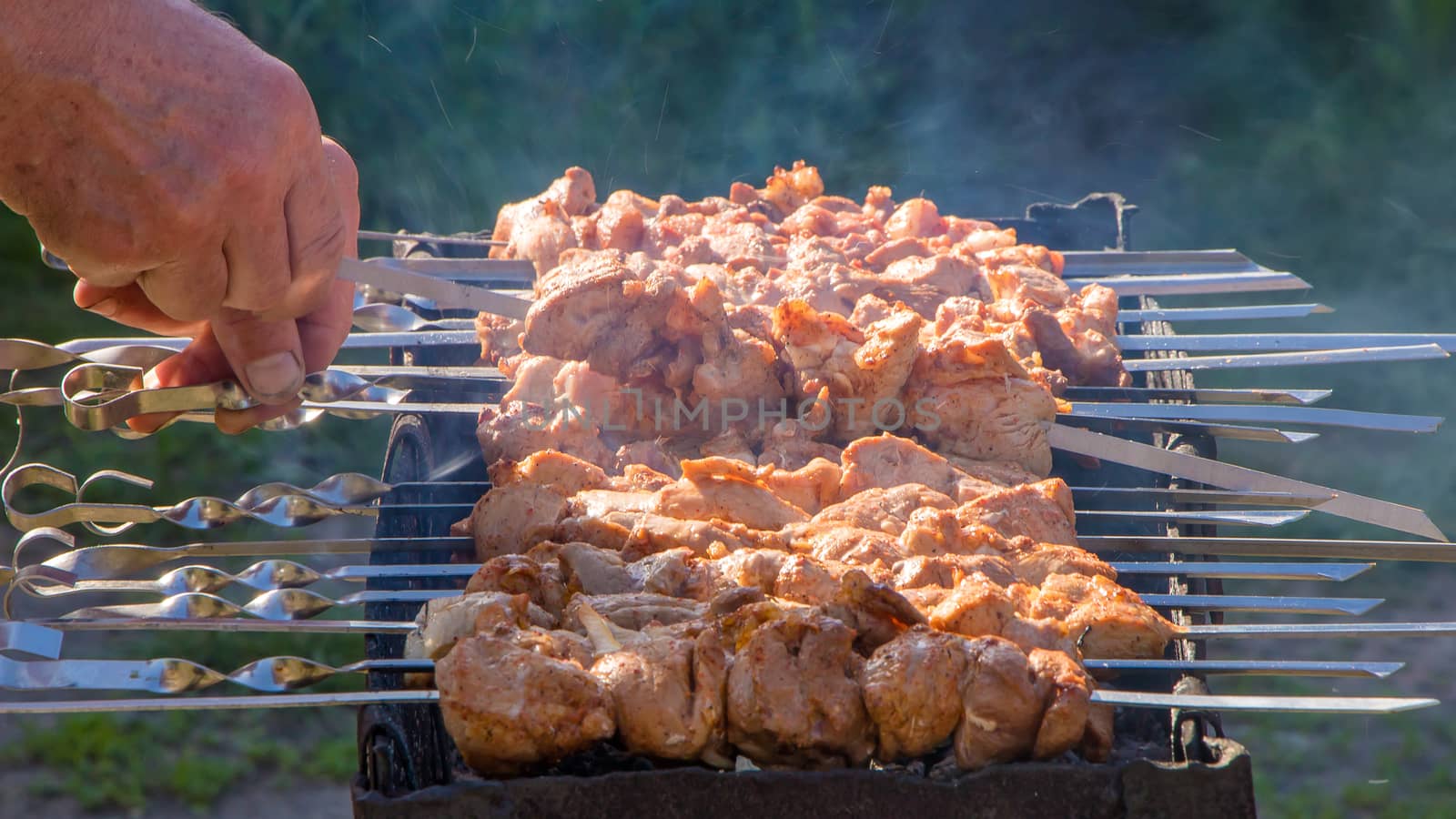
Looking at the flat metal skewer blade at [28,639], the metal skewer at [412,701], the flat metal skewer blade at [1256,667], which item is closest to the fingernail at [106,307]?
the flat metal skewer blade at [28,639]

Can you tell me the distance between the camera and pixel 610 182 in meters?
8.21

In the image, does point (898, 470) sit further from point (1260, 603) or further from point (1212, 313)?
point (1212, 313)

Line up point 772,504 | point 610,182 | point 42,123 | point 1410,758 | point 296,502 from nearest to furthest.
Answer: point 42,123
point 296,502
point 772,504
point 1410,758
point 610,182

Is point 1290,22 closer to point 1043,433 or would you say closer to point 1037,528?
point 1043,433

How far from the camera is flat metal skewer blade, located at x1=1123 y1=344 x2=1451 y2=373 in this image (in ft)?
10.8

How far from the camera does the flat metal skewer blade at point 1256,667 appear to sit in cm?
210

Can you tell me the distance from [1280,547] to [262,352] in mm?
2274

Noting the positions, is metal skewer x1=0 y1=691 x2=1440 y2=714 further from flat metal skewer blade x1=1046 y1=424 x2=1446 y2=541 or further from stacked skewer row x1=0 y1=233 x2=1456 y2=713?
flat metal skewer blade x1=1046 y1=424 x2=1446 y2=541

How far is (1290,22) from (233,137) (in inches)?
291

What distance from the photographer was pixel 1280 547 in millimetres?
2641

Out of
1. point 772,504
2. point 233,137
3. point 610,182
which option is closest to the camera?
point 233,137

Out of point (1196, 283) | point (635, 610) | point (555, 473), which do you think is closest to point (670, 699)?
point (635, 610)

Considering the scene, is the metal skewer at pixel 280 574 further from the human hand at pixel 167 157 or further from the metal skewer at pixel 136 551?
the human hand at pixel 167 157

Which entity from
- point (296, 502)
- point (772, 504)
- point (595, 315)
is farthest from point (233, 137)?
point (772, 504)
